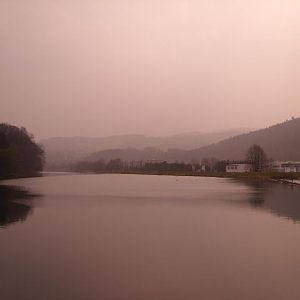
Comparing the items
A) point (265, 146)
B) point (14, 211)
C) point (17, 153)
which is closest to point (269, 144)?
point (265, 146)

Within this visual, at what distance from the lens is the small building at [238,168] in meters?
92.4

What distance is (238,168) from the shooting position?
318 ft

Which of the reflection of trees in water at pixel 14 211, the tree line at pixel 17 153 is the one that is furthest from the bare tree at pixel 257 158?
the reflection of trees in water at pixel 14 211

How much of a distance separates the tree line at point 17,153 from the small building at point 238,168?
136ft

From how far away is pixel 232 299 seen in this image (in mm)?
8727

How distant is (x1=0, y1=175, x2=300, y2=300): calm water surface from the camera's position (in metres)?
9.25

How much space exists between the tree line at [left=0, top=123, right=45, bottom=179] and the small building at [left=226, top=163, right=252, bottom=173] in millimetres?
41577

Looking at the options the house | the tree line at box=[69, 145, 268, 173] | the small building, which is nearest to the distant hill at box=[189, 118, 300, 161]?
the tree line at box=[69, 145, 268, 173]

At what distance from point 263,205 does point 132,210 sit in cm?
874

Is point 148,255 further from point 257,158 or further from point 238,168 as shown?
point 238,168

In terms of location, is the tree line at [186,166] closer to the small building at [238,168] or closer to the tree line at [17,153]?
the small building at [238,168]

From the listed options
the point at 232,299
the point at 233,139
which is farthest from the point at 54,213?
the point at 233,139

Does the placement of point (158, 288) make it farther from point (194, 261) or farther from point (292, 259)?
point (292, 259)

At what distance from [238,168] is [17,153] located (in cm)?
4925
